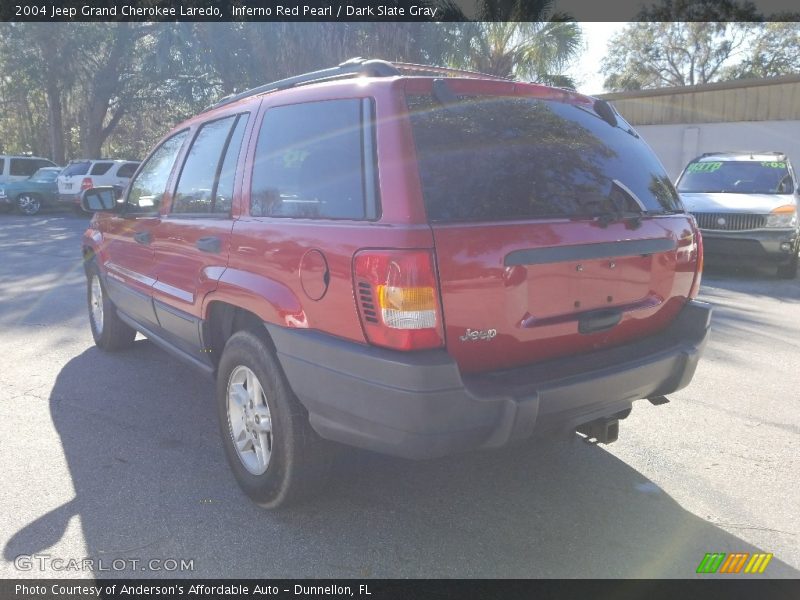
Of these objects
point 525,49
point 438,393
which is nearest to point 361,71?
point 438,393

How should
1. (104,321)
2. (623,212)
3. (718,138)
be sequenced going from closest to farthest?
(623,212) → (104,321) → (718,138)

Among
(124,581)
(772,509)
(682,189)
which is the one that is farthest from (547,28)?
(124,581)

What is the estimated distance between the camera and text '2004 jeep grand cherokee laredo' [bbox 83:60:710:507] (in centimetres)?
251

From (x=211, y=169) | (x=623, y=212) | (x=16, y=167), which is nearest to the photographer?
(x=623, y=212)

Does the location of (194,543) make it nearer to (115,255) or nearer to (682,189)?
(115,255)

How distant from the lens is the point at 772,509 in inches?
125

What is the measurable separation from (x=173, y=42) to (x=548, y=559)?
22.1 m

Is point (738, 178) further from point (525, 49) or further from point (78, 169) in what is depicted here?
point (78, 169)

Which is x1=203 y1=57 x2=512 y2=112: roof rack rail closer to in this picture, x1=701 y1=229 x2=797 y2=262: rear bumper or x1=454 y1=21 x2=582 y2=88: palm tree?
x1=701 y1=229 x2=797 y2=262: rear bumper

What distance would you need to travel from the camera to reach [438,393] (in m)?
2.43

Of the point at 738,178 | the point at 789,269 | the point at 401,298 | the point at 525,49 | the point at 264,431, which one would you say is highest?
the point at 525,49

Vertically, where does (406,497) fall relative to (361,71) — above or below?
below

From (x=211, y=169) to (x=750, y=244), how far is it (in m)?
8.30

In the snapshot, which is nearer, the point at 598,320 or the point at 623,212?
the point at 598,320
